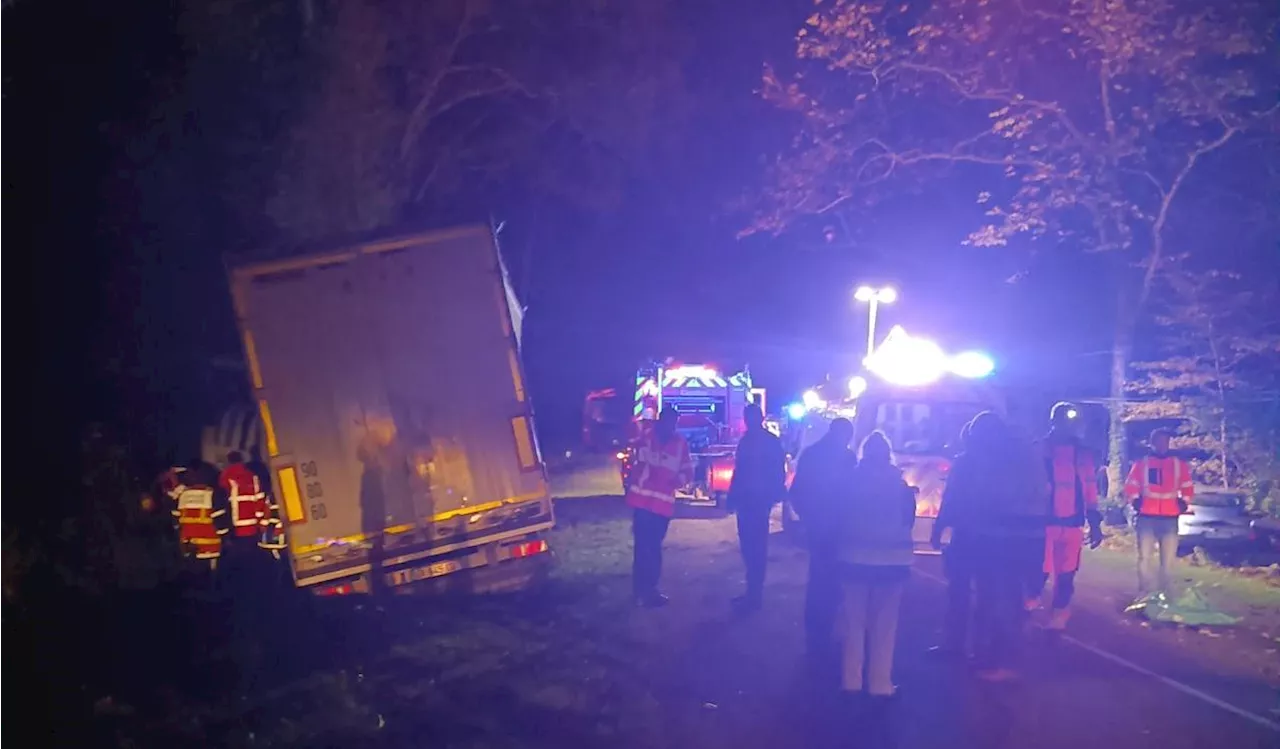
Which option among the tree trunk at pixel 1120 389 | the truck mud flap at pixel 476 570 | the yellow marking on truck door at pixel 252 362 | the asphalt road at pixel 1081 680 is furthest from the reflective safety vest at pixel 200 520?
the tree trunk at pixel 1120 389

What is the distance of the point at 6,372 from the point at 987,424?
37.5 feet

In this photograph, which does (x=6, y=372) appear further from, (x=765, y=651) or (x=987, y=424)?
(x=987, y=424)

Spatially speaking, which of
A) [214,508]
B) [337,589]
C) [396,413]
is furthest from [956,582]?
[214,508]

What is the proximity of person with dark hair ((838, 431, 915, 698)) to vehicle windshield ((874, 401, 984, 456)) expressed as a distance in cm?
519

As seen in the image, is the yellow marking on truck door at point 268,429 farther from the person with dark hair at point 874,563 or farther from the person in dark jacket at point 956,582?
the person in dark jacket at point 956,582

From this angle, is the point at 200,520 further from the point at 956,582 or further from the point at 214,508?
the point at 956,582

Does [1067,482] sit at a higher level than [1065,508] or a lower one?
higher

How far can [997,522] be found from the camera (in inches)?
348

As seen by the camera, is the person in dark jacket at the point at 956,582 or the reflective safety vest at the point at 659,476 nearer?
the person in dark jacket at the point at 956,582

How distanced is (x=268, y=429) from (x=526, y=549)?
2.67m

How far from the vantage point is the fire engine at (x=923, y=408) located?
12.6 metres

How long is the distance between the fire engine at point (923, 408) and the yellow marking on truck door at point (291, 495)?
5048mm

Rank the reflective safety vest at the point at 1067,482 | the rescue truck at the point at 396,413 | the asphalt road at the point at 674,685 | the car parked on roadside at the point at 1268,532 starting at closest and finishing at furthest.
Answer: the asphalt road at the point at 674,685, the reflective safety vest at the point at 1067,482, the rescue truck at the point at 396,413, the car parked on roadside at the point at 1268,532

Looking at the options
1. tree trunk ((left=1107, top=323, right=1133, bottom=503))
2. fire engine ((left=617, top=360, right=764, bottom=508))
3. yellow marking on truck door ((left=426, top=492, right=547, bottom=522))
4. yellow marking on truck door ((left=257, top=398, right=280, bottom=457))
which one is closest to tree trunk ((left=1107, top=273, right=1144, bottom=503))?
tree trunk ((left=1107, top=323, right=1133, bottom=503))
